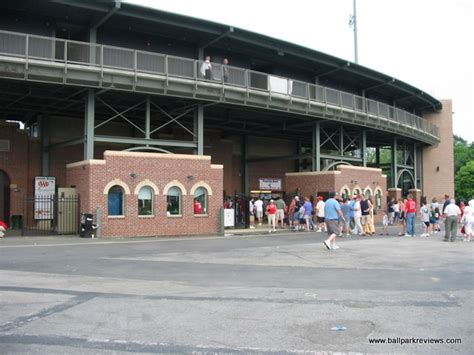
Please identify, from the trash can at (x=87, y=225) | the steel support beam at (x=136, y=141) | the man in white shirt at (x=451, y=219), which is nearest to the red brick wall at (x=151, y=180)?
the trash can at (x=87, y=225)

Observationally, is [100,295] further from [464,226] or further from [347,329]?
[464,226]

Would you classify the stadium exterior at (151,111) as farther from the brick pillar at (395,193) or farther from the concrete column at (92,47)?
the brick pillar at (395,193)

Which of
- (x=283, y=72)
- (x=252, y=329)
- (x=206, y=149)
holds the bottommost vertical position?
(x=252, y=329)

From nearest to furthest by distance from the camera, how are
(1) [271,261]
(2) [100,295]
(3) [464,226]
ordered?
(2) [100,295] < (1) [271,261] < (3) [464,226]

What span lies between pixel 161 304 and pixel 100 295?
137 cm

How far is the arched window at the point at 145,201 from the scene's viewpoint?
22000 mm

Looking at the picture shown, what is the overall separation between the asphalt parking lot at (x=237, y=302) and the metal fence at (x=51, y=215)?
6918mm

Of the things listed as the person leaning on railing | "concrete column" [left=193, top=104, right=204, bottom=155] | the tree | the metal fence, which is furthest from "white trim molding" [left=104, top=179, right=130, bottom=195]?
the tree

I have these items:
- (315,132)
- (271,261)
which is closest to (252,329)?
(271,261)

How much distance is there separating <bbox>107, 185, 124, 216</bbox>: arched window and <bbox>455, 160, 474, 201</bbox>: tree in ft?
208

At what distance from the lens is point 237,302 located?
26.2 feet

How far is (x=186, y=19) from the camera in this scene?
2331 centimetres

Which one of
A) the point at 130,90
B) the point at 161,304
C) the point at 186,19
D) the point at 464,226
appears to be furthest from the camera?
the point at 186,19

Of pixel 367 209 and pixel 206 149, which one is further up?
pixel 206 149
